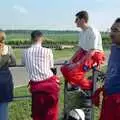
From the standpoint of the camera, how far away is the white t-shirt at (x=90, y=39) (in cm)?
786

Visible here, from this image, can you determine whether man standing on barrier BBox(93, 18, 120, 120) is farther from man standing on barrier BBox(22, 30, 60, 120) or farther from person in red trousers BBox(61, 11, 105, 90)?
man standing on barrier BBox(22, 30, 60, 120)

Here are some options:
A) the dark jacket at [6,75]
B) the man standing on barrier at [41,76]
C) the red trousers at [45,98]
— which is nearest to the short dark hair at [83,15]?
the man standing on barrier at [41,76]

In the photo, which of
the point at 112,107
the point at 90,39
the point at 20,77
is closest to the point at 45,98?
the point at 90,39

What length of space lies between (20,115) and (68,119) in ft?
8.37

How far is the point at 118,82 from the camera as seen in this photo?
19.0 feet

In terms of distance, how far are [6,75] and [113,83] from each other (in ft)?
7.61

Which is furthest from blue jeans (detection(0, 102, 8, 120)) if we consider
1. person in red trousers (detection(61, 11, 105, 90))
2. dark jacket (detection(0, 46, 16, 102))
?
person in red trousers (detection(61, 11, 105, 90))

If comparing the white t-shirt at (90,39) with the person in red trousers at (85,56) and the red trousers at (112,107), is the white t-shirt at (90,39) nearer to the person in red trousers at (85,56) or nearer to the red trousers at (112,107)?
the person in red trousers at (85,56)

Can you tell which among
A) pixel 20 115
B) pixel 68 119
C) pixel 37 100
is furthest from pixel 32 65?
pixel 20 115

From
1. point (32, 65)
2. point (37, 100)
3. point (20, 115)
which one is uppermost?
point (32, 65)

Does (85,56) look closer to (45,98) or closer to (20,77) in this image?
(45,98)

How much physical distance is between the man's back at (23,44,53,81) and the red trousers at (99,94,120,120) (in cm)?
221

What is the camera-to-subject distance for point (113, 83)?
583 cm

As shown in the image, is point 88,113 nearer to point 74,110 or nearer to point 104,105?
point 74,110
